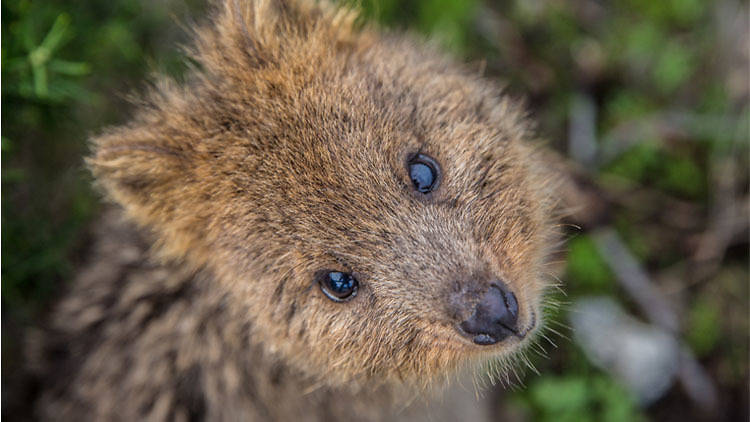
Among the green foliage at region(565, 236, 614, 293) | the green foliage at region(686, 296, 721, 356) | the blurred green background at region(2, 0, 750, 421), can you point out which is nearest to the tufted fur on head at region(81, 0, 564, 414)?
the blurred green background at region(2, 0, 750, 421)

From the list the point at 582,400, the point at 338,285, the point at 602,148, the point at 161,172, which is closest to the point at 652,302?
the point at 582,400

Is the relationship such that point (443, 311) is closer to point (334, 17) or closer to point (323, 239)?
point (323, 239)

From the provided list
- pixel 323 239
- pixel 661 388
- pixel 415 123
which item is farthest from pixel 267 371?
pixel 661 388

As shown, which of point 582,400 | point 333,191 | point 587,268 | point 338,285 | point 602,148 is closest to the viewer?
point 333,191

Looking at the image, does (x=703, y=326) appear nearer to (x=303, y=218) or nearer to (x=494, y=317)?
(x=494, y=317)

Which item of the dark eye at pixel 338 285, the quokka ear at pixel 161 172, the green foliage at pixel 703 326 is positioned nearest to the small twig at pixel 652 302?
the green foliage at pixel 703 326
